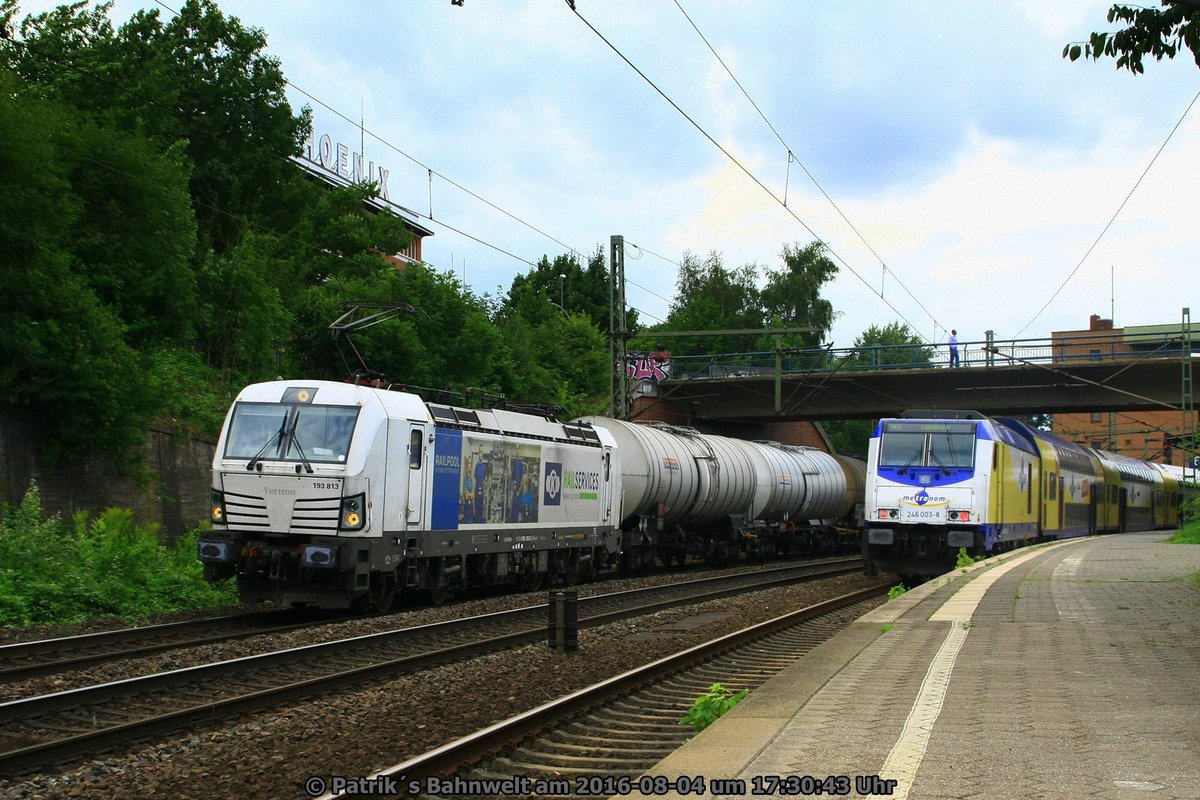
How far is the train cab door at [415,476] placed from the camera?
16.4m

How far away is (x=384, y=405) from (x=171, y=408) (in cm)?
1169

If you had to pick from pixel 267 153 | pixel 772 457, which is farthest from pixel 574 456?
pixel 267 153

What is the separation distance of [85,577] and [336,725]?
927cm

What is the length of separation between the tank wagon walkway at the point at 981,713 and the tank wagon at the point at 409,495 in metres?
6.36

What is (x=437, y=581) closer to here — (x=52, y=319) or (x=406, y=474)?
(x=406, y=474)

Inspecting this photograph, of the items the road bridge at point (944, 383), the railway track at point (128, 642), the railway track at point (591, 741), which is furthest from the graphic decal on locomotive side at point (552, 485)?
the road bridge at point (944, 383)

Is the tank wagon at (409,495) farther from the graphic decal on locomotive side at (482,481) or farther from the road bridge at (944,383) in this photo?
the road bridge at (944,383)

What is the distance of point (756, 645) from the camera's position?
46.0 ft

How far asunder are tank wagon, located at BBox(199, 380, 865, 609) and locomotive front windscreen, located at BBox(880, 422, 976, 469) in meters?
5.33

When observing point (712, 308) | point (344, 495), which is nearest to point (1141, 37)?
point (344, 495)

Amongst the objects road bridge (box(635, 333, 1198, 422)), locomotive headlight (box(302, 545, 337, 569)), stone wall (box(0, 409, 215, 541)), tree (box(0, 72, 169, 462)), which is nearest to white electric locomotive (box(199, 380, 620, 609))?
locomotive headlight (box(302, 545, 337, 569))

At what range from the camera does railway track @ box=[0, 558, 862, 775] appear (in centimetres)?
804

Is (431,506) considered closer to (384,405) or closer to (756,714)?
(384,405)

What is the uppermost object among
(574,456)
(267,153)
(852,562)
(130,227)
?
(267,153)
